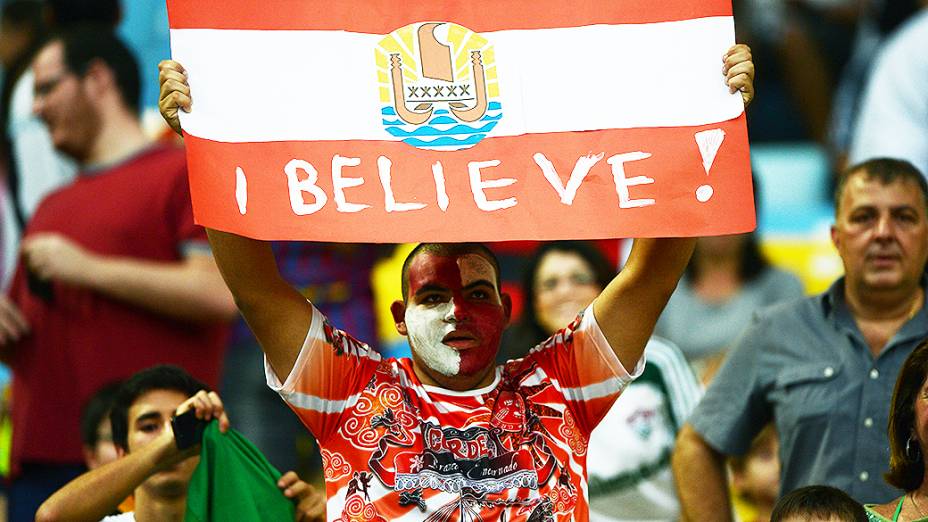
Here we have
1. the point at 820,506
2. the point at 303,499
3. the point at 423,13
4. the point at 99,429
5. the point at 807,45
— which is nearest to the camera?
the point at 820,506

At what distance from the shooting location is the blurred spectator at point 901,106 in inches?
274

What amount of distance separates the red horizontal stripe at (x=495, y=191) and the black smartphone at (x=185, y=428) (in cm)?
78

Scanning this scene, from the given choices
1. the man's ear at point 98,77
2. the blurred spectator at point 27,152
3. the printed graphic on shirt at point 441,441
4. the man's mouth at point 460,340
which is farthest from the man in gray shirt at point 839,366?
the blurred spectator at point 27,152

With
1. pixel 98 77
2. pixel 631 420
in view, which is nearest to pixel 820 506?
pixel 631 420

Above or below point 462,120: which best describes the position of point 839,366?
below

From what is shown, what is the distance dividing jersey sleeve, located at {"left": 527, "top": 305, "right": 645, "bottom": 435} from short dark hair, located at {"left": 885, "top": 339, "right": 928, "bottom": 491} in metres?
0.72

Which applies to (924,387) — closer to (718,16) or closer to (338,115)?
(718,16)

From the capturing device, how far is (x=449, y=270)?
4.54m

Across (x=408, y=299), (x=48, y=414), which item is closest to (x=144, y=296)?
(x=48, y=414)

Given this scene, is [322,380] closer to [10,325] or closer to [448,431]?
[448,431]

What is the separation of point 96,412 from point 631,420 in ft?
6.13

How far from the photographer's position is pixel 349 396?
4426 millimetres

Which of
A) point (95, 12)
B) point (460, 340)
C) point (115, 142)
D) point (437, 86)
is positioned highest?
point (95, 12)

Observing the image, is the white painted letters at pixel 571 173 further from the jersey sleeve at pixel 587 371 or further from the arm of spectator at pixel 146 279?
the arm of spectator at pixel 146 279
